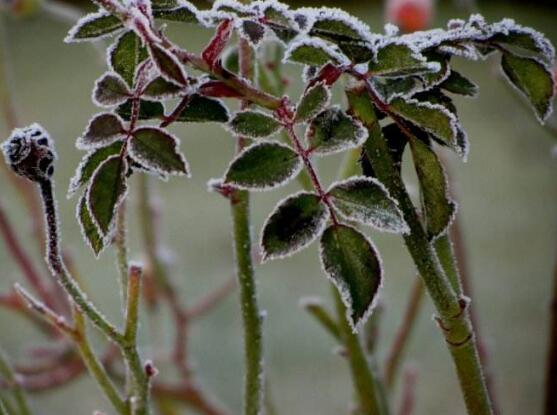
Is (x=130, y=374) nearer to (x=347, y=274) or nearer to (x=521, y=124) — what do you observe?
(x=347, y=274)

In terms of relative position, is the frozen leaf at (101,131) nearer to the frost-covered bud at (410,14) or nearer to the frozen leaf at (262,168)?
the frozen leaf at (262,168)

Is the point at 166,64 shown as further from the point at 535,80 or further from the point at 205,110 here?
the point at 535,80

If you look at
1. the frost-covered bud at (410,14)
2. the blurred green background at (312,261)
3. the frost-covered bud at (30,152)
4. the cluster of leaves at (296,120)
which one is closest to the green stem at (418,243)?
the cluster of leaves at (296,120)

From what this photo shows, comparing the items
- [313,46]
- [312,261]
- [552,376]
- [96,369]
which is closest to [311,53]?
[313,46]

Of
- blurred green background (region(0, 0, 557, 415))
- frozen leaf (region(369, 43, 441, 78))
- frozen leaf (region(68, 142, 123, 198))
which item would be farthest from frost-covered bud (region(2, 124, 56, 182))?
blurred green background (region(0, 0, 557, 415))

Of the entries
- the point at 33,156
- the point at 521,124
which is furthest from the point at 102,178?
the point at 521,124
